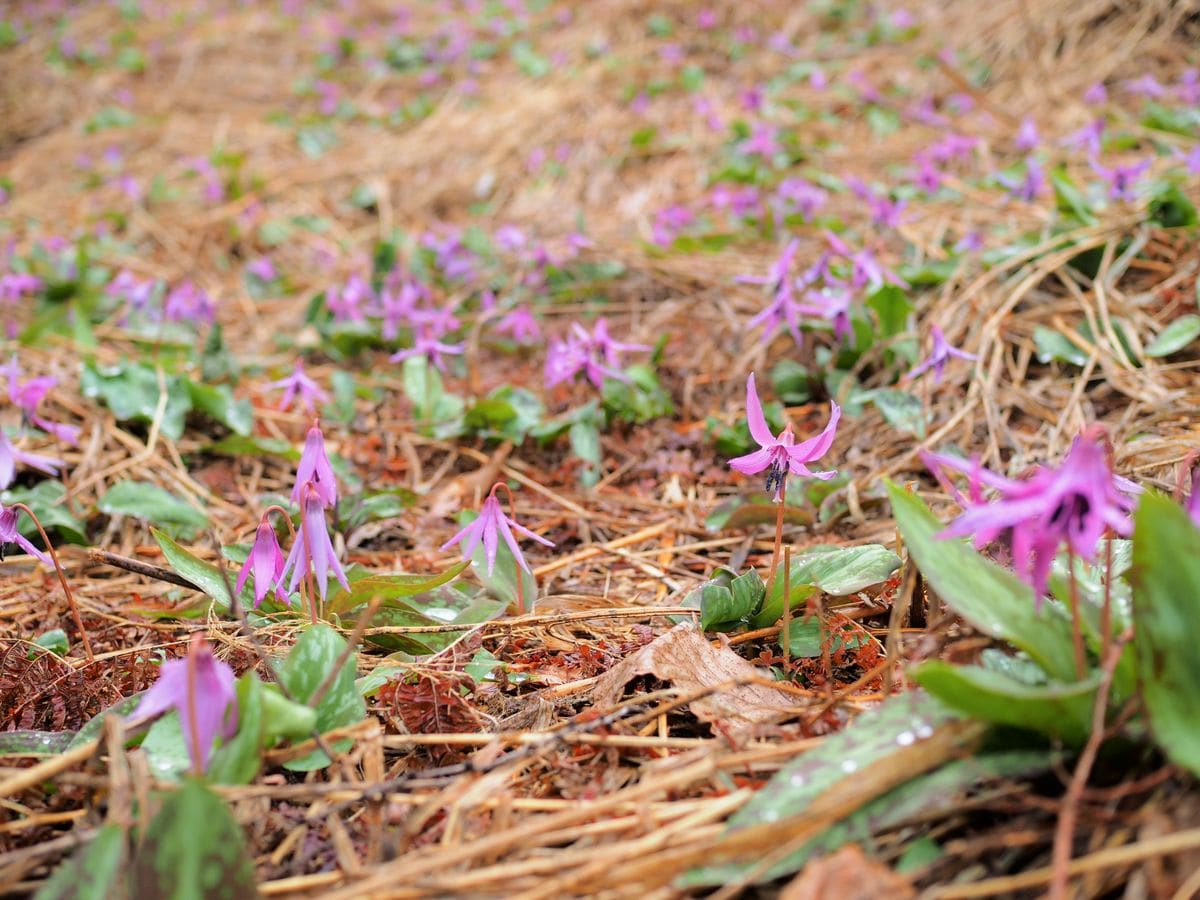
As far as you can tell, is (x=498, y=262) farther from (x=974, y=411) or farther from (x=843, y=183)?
(x=974, y=411)

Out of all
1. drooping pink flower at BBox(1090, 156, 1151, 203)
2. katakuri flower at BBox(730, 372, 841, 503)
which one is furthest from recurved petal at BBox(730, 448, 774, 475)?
drooping pink flower at BBox(1090, 156, 1151, 203)

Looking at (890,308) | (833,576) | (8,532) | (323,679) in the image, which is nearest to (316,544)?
(323,679)

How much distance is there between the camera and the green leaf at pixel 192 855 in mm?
827

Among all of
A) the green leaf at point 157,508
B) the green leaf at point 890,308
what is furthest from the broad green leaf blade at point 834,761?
the green leaf at point 890,308

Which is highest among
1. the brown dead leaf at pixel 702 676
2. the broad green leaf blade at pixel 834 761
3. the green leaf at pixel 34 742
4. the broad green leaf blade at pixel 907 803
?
the green leaf at pixel 34 742

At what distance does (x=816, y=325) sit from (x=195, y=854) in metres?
2.09

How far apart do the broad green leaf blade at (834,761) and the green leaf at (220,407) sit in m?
1.96

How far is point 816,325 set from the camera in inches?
99.3

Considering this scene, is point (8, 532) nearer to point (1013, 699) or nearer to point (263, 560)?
point (263, 560)

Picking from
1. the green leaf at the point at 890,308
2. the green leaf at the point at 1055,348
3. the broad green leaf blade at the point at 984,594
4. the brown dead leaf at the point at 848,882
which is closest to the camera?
the brown dead leaf at the point at 848,882

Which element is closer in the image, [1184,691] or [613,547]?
[1184,691]

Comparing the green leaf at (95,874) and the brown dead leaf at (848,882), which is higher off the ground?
the green leaf at (95,874)

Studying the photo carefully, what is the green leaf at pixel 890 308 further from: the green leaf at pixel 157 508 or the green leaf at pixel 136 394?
the green leaf at pixel 136 394

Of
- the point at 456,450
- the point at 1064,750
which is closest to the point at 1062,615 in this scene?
the point at 1064,750
